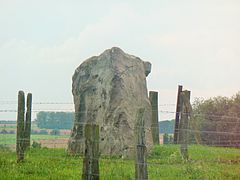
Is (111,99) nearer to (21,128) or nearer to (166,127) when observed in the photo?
(21,128)

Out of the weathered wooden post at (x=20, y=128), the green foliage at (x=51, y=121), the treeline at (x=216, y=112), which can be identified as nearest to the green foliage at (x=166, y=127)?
the treeline at (x=216, y=112)

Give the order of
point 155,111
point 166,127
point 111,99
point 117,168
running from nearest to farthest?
1. point 117,168
2. point 111,99
3. point 155,111
4. point 166,127

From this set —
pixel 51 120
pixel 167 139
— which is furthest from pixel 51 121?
pixel 167 139

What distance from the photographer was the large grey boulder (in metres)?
19.7

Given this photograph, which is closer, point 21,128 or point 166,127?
point 21,128

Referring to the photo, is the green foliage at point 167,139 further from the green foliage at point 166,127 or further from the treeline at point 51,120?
the treeline at point 51,120

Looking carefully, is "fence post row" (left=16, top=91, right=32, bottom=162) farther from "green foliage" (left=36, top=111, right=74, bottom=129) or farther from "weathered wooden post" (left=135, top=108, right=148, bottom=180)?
"weathered wooden post" (left=135, top=108, right=148, bottom=180)

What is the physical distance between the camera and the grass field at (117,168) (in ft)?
45.6

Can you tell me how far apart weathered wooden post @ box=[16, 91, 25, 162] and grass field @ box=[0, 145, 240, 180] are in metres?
0.28

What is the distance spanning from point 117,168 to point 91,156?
11.4 feet

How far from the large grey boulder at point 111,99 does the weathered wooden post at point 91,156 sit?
785 centimetres

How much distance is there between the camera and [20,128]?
55.0 ft

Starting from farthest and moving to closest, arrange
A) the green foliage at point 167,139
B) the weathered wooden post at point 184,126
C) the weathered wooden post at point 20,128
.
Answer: the green foliage at point 167,139 → the weathered wooden post at point 184,126 → the weathered wooden post at point 20,128

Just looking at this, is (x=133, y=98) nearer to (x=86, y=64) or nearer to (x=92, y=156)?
(x=86, y=64)
